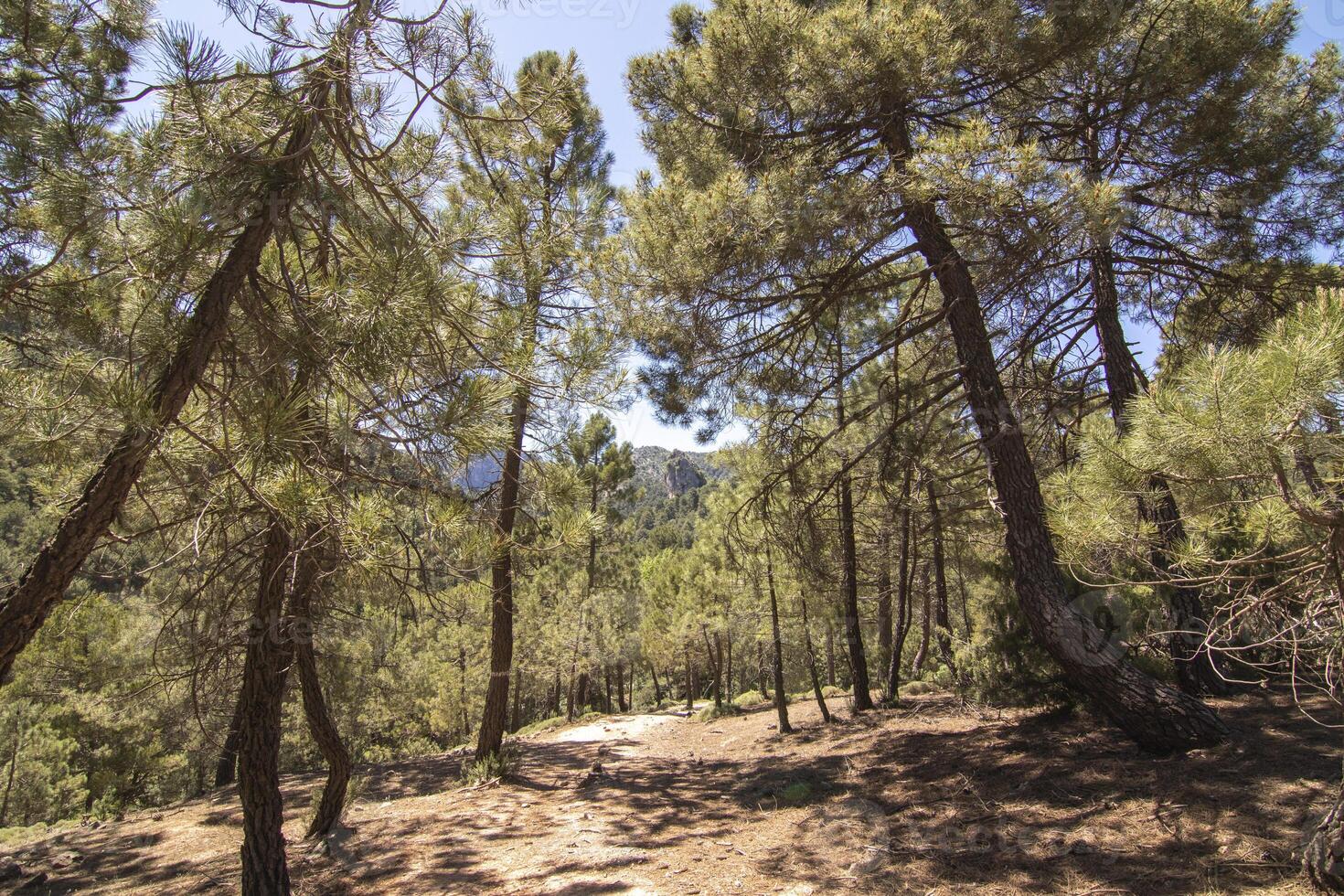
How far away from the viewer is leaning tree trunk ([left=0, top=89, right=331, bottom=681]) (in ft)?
6.65

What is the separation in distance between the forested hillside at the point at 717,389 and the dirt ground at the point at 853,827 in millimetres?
46

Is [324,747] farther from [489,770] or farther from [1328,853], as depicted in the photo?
[1328,853]

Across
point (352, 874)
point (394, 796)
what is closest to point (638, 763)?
point (394, 796)

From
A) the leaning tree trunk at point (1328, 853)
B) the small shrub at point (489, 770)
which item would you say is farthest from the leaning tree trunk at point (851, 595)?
the leaning tree trunk at point (1328, 853)

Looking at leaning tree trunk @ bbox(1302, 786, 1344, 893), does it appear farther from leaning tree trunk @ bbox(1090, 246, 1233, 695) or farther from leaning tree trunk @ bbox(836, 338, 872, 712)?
leaning tree trunk @ bbox(836, 338, 872, 712)

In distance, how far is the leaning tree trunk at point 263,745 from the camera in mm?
3650

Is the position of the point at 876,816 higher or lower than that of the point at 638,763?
higher

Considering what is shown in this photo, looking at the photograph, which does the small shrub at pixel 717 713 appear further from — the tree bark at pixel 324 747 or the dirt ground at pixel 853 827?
the tree bark at pixel 324 747

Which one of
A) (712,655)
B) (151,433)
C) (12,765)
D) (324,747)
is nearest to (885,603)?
(712,655)

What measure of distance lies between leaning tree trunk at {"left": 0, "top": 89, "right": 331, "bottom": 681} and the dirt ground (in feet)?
10.0

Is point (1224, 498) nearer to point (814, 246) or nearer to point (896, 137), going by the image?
point (814, 246)

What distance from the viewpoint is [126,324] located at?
110 inches

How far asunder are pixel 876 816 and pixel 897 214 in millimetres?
4500

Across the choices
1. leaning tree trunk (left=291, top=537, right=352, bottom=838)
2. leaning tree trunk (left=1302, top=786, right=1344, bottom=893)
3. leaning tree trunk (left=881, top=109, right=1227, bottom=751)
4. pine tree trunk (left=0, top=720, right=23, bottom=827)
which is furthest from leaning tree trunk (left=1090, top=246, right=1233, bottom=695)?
pine tree trunk (left=0, top=720, right=23, bottom=827)
